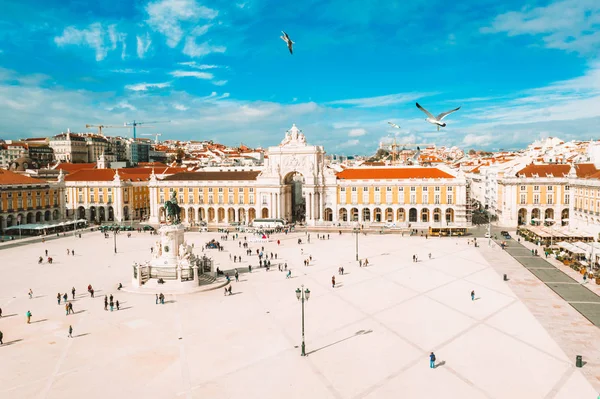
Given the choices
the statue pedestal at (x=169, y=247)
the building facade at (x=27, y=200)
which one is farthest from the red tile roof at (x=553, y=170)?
the building facade at (x=27, y=200)

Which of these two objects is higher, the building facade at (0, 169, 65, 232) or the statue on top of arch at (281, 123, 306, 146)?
the statue on top of arch at (281, 123, 306, 146)

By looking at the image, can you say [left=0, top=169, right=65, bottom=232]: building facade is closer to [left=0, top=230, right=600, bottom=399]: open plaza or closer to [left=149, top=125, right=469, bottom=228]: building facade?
[left=149, top=125, right=469, bottom=228]: building facade

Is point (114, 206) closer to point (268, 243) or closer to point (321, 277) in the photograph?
point (268, 243)

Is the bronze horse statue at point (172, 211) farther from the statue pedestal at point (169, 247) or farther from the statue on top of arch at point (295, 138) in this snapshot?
the statue on top of arch at point (295, 138)

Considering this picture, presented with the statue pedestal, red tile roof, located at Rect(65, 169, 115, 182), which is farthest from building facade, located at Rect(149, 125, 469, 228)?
the statue pedestal

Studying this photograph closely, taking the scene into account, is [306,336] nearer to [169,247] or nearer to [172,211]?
[169,247]

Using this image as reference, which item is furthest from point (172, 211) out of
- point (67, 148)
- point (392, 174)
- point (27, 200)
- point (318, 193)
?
point (67, 148)

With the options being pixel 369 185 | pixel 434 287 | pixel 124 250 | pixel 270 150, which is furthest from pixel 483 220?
pixel 124 250
